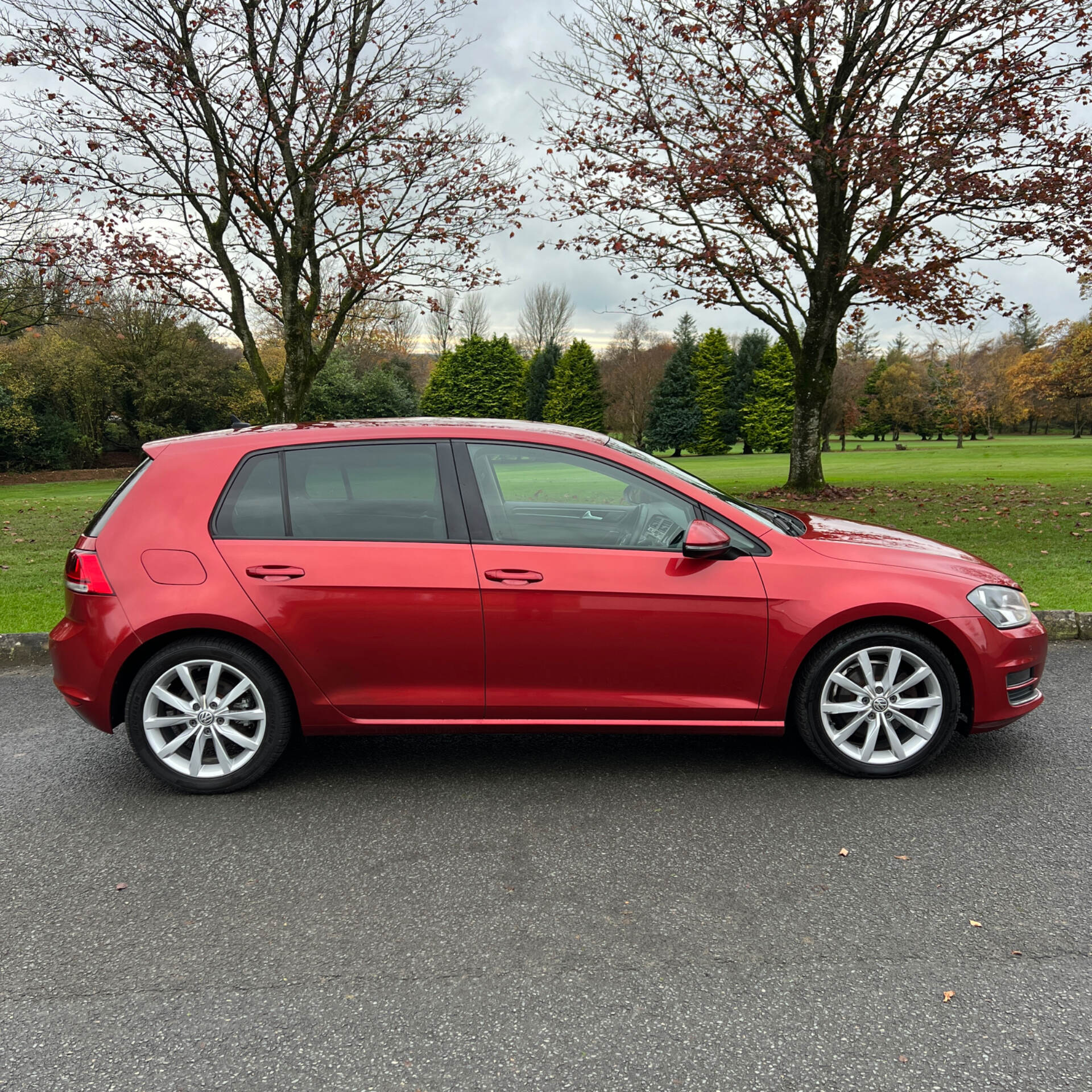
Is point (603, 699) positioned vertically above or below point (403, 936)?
above

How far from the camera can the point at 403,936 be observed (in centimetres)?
262

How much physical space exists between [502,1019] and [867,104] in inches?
610

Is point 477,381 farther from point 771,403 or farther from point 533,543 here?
point 533,543

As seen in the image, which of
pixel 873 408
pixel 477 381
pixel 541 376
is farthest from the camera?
pixel 873 408

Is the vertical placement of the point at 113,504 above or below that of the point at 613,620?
above

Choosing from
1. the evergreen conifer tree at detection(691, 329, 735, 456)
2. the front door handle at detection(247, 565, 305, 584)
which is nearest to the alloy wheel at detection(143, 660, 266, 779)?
the front door handle at detection(247, 565, 305, 584)

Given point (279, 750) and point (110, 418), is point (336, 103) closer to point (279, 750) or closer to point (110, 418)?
point (279, 750)

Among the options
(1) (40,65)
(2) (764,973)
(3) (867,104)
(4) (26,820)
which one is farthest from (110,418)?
(2) (764,973)

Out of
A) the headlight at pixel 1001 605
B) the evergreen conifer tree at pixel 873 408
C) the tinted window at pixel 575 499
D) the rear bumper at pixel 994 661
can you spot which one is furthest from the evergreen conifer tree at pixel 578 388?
the rear bumper at pixel 994 661

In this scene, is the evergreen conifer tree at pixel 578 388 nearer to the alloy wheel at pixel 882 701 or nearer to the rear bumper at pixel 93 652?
the alloy wheel at pixel 882 701

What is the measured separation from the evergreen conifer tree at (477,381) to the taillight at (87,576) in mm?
50530

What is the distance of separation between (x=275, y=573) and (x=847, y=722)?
2.73m

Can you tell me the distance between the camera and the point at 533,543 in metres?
3.71

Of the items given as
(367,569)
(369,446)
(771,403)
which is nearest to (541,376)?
(771,403)
